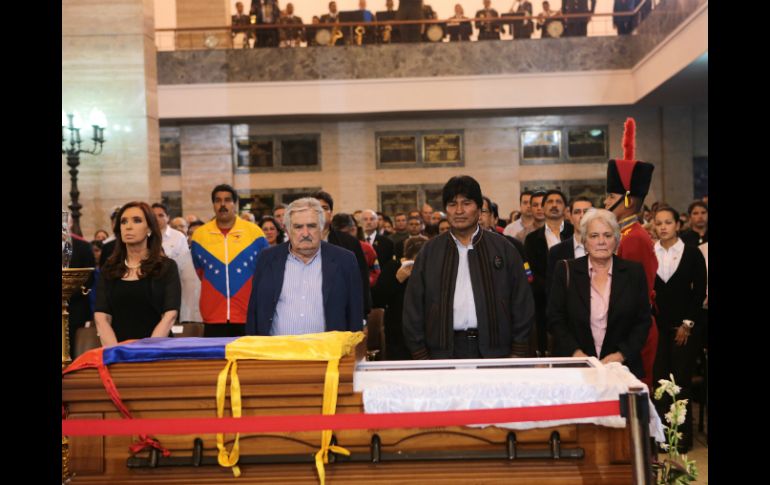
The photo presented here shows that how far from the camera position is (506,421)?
9.58 ft

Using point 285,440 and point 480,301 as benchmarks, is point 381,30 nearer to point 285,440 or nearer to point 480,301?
point 480,301

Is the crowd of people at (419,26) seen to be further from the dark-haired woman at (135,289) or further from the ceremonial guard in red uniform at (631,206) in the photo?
the dark-haired woman at (135,289)

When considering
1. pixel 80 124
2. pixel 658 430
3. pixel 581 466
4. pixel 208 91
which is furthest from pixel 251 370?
pixel 208 91

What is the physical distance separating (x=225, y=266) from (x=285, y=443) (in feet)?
11.8

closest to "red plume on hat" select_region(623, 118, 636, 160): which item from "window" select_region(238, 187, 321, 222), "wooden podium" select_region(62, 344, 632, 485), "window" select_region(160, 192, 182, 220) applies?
Result: "wooden podium" select_region(62, 344, 632, 485)

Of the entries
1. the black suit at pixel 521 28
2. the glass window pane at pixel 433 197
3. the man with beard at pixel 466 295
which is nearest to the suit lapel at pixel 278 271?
the man with beard at pixel 466 295

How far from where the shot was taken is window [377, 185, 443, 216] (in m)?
23.2

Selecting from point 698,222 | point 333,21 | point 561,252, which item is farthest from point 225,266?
point 333,21

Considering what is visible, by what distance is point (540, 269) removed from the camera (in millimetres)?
7012

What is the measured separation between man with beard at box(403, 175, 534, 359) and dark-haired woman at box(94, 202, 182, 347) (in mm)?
1385

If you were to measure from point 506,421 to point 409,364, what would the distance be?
667 millimetres

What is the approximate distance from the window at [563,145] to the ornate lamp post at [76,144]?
1312 centimetres

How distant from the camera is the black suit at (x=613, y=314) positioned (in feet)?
15.3
